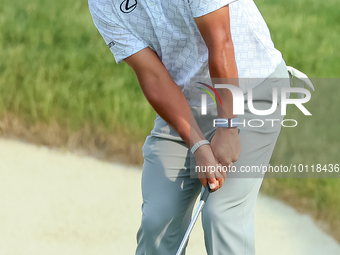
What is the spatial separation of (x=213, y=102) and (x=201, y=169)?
0.18 metres

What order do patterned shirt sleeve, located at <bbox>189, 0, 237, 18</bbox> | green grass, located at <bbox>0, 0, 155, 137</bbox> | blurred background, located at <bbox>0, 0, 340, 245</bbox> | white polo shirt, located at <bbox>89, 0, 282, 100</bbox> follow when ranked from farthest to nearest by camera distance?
1. green grass, located at <bbox>0, 0, 155, 137</bbox>
2. blurred background, located at <bbox>0, 0, 340, 245</bbox>
3. white polo shirt, located at <bbox>89, 0, 282, 100</bbox>
4. patterned shirt sleeve, located at <bbox>189, 0, 237, 18</bbox>

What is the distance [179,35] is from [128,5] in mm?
149

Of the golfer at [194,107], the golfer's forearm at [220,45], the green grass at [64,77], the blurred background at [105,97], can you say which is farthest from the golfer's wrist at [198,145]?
the green grass at [64,77]

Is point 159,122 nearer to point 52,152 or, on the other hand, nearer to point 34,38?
point 52,152

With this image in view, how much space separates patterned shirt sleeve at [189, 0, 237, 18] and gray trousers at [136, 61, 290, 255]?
0.83 feet

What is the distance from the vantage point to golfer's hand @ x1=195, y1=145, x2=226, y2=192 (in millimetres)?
1239

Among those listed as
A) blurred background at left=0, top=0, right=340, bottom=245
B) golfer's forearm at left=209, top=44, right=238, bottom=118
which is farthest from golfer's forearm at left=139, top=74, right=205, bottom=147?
blurred background at left=0, top=0, right=340, bottom=245

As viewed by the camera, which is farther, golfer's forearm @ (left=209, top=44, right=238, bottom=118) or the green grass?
the green grass

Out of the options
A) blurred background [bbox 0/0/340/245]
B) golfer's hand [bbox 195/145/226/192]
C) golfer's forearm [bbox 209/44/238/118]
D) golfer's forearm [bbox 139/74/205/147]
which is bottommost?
blurred background [bbox 0/0/340/245]

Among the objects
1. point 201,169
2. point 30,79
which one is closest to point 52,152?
point 30,79

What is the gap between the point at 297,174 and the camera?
2.59 m

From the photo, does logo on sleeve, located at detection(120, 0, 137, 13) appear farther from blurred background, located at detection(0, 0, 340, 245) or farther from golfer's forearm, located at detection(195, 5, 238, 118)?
blurred background, located at detection(0, 0, 340, 245)

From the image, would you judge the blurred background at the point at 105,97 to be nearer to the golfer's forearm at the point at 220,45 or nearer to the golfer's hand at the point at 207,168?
the golfer's hand at the point at 207,168

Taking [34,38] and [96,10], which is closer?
[96,10]
